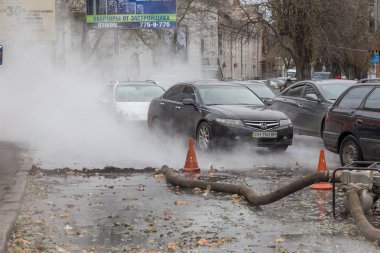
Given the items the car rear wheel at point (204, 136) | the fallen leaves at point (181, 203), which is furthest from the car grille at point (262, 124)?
the fallen leaves at point (181, 203)

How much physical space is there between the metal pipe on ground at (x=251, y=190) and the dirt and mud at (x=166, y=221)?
9 cm

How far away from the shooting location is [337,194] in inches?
325

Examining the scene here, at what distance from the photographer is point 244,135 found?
12.1m

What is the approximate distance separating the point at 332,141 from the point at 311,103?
425 cm

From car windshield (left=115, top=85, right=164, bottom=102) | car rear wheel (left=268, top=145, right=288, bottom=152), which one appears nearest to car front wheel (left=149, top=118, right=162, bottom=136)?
car windshield (left=115, top=85, right=164, bottom=102)

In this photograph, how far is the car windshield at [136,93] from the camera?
58.0ft

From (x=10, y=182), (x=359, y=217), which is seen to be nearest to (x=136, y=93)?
(x=10, y=182)

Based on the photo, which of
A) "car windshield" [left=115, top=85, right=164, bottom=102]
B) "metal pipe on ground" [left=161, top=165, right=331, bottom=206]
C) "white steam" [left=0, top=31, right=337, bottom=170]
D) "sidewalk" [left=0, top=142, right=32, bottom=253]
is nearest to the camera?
"sidewalk" [left=0, top=142, right=32, bottom=253]

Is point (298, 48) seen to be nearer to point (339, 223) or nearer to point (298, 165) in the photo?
point (298, 165)

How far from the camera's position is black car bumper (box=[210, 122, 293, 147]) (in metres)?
12.1

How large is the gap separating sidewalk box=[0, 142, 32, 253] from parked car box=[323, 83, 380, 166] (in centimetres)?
486

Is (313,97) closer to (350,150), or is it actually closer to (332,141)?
(332,141)

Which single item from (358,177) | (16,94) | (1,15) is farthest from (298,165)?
(1,15)

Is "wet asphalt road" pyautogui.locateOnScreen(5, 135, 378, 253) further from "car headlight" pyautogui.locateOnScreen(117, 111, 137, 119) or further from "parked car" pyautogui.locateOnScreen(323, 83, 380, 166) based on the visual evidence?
"car headlight" pyautogui.locateOnScreen(117, 111, 137, 119)
